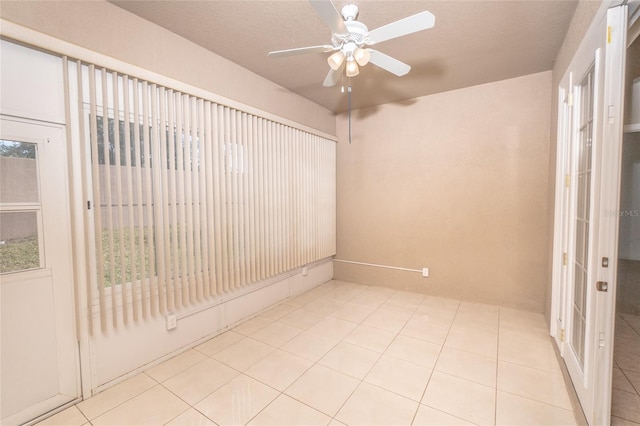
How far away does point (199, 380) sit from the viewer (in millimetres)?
2174

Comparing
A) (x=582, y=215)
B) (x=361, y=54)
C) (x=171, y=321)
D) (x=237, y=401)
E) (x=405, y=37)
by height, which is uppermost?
(x=405, y=37)

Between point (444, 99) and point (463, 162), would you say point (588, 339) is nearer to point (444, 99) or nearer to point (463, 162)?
→ point (463, 162)

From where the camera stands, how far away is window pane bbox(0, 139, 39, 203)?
1675mm

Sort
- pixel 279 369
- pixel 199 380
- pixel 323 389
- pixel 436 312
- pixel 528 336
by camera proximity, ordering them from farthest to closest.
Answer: pixel 436 312
pixel 528 336
pixel 279 369
pixel 199 380
pixel 323 389

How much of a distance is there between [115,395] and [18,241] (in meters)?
1.24

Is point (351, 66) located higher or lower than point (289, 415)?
higher

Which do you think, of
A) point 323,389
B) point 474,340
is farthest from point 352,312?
point 323,389

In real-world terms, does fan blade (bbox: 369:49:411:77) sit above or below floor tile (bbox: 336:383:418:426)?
above

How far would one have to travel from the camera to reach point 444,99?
149 inches

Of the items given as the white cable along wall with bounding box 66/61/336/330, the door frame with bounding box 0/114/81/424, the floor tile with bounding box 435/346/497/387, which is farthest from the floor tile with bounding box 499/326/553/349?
the door frame with bounding box 0/114/81/424

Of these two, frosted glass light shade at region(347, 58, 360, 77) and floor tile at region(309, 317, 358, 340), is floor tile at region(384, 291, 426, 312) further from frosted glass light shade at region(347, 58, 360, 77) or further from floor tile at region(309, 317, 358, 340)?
frosted glass light shade at region(347, 58, 360, 77)

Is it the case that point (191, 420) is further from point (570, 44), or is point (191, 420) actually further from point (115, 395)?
point (570, 44)

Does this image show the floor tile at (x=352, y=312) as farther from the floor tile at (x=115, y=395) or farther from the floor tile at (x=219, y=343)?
the floor tile at (x=115, y=395)

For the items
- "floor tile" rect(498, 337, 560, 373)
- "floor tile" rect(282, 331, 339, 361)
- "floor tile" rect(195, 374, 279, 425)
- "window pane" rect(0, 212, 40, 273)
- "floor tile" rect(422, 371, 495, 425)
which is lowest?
"floor tile" rect(195, 374, 279, 425)
